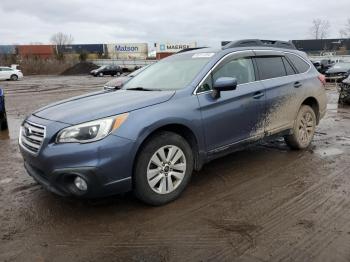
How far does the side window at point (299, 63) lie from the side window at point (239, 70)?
114 centimetres

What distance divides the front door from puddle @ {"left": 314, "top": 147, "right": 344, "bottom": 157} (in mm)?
1458

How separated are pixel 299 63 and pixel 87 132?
4016 mm

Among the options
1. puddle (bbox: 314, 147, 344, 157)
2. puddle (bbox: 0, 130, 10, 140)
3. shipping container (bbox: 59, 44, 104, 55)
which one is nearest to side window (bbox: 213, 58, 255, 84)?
puddle (bbox: 314, 147, 344, 157)

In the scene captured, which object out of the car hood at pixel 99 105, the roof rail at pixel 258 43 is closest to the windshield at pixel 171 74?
the car hood at pixel 99 105

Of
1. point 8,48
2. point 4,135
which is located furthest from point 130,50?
point 4,135

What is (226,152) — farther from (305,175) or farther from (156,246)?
(156,246)

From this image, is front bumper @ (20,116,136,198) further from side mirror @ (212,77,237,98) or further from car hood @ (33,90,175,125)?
side mirror @ (212,77,237,98)

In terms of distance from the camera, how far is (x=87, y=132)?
3.85 m

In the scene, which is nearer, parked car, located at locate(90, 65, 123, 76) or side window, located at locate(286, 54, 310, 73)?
side window, located at locate(286, 54, 310, 73)

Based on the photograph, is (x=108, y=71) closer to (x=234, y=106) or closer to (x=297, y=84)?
(x=297, y=84)

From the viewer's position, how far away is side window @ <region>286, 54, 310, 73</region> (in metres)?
6.32

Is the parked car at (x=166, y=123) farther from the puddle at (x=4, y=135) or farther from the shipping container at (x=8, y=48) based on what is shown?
the shipping container at (x=8, y=48)

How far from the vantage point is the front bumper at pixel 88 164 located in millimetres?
3756

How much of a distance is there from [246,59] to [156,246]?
305 cm
